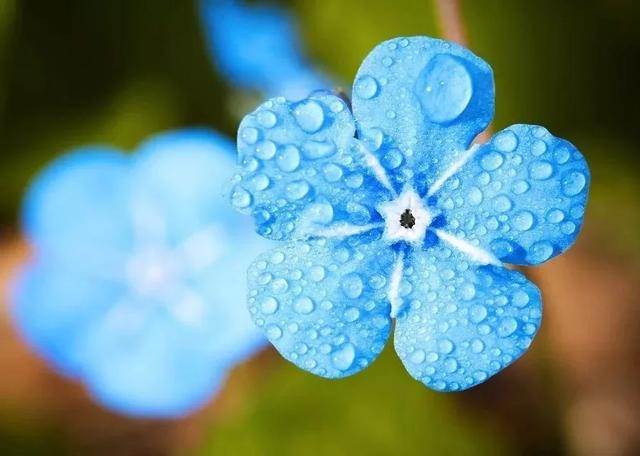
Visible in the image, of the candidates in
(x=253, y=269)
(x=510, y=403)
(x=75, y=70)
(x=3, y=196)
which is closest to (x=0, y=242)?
(x=3, y=196)

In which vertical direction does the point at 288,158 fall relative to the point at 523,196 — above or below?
above

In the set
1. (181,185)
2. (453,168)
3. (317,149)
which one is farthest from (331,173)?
(181,185)

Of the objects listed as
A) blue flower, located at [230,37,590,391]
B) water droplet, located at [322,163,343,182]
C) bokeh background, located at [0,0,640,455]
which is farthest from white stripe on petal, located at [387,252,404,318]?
bokeh background, located at [0,0,640,455]

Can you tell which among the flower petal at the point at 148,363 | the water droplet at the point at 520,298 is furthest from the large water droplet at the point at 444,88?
the flower petal at the point at 148,363

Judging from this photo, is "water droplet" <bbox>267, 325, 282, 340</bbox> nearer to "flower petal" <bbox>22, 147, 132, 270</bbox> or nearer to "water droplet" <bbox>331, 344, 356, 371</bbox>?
"water droplet" <bbox>331, 344, 356, 371</bbox>

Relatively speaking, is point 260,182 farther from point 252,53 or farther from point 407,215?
point 252,53

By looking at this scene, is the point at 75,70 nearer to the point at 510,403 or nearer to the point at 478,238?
the point at 510,403
